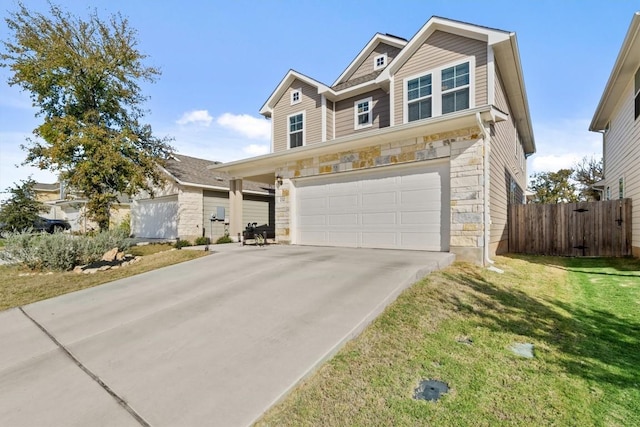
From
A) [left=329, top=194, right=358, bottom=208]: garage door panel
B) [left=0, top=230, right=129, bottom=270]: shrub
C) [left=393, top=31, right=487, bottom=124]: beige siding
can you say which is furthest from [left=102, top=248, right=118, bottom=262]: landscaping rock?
[left=393, top=31, right=487, bottom=124]: beige siding

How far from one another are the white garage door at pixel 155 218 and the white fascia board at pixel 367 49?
1013cm

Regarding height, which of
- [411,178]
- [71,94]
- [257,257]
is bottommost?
[257,257]

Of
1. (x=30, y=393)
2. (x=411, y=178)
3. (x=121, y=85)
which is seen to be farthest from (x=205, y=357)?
(x=121, y=85)

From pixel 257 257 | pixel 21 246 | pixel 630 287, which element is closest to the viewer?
pixel 630 287

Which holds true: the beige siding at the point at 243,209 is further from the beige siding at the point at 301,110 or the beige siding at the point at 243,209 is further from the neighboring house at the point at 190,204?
the beige siding at the point at 301,110

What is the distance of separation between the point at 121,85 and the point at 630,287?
1830cm

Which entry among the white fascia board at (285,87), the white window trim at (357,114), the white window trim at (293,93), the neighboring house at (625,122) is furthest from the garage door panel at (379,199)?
the neighboring house at (625,122)

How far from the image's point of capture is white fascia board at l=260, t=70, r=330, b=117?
12192 mm

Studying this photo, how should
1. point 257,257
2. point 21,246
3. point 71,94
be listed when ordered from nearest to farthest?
1. point 257,257
2. point 21,246
3. point 71,94

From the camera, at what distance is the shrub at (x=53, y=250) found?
7.82 m

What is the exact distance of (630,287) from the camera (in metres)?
5.59

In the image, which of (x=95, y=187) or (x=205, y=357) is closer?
(x=205, y=357)

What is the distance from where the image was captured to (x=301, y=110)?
41.9 feet

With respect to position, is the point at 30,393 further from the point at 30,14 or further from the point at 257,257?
the point at 30,14
